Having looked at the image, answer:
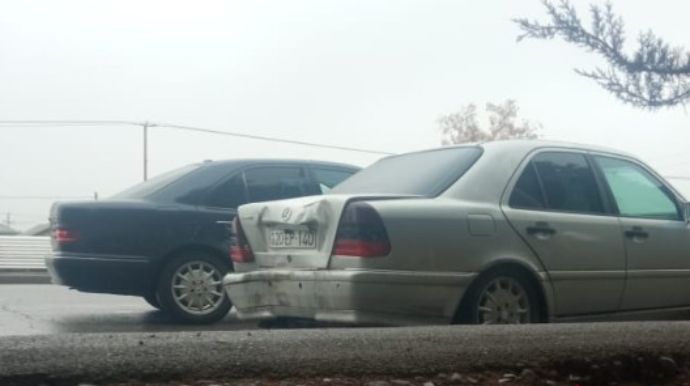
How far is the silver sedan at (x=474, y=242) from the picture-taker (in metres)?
5.67

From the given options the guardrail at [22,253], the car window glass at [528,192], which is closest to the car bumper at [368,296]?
the car window glass at [528,192]

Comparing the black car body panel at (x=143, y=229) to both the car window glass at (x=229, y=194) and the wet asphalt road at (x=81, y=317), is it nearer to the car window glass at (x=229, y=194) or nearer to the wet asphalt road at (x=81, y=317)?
the car window glass at (x=229, y=194)

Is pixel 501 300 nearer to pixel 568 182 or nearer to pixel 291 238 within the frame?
pixel 568 182

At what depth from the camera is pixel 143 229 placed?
8.34 metres

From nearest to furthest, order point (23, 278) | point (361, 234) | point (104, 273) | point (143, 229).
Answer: point (361, 234), point (104, 273), point (143, 229), point (23, 278)

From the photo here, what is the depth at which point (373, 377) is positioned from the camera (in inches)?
165

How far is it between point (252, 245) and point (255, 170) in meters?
2.60

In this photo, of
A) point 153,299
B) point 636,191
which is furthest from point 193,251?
point 636,191

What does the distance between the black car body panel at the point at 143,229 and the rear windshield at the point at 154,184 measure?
13mm

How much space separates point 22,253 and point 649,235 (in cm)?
1230

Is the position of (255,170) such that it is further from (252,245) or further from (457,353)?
(457,353)

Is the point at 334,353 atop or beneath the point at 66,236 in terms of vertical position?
beneath

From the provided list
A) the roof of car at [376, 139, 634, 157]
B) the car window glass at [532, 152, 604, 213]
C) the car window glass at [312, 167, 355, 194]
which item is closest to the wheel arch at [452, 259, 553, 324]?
the car window glass at [532, 152, 604, 213]

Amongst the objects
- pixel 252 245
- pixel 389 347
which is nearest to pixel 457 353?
pixel 389 347
